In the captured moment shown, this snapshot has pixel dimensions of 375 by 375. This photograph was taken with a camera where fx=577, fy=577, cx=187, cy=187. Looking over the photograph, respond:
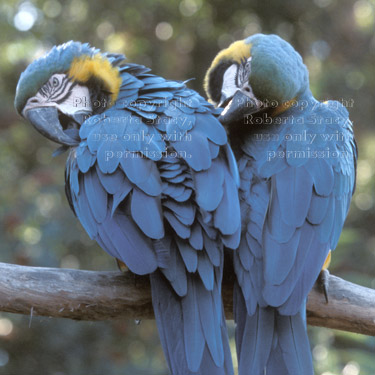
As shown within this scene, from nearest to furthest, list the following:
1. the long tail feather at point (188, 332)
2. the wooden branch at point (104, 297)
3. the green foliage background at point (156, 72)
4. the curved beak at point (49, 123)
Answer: the long tail feather at point (188, 332), the wooden branch at point (104, 297), the curved beak at point (49, 123), the green foliage background at point (156, 72)

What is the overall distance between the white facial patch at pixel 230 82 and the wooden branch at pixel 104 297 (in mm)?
638

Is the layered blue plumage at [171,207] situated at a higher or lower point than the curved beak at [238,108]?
lower

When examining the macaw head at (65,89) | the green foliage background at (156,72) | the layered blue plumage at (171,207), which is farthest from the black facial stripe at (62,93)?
the green foliage background at (156,72)

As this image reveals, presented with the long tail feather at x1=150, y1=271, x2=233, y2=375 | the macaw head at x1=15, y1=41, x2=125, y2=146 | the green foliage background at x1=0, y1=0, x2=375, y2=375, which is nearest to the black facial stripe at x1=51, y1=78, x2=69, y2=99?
the macaw head at x1=15, y1=41, x2=125, y2=146

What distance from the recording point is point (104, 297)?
1660 mm

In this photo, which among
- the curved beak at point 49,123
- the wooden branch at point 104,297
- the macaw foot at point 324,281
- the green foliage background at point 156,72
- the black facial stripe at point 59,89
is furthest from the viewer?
the green foliage background at point 156,72

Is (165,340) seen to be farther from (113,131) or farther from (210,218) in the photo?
(113,131)

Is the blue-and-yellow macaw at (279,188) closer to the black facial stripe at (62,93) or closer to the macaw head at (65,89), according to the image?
the macaw head at (65,89)

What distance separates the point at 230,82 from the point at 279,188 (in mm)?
512

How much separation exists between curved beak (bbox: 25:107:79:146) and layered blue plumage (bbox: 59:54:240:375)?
10 cm

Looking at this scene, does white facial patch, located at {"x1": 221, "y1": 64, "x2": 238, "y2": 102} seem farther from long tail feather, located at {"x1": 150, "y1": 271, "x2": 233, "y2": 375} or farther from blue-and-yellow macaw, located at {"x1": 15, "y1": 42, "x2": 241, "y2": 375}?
long tail feather, located at {"x1": 150, "y1": 271, "x2": 233, "y2": 375}

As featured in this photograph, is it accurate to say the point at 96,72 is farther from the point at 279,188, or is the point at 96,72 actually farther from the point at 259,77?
the point at 279,188

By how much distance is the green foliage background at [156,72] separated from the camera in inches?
121

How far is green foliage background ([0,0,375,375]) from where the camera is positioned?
308cm
